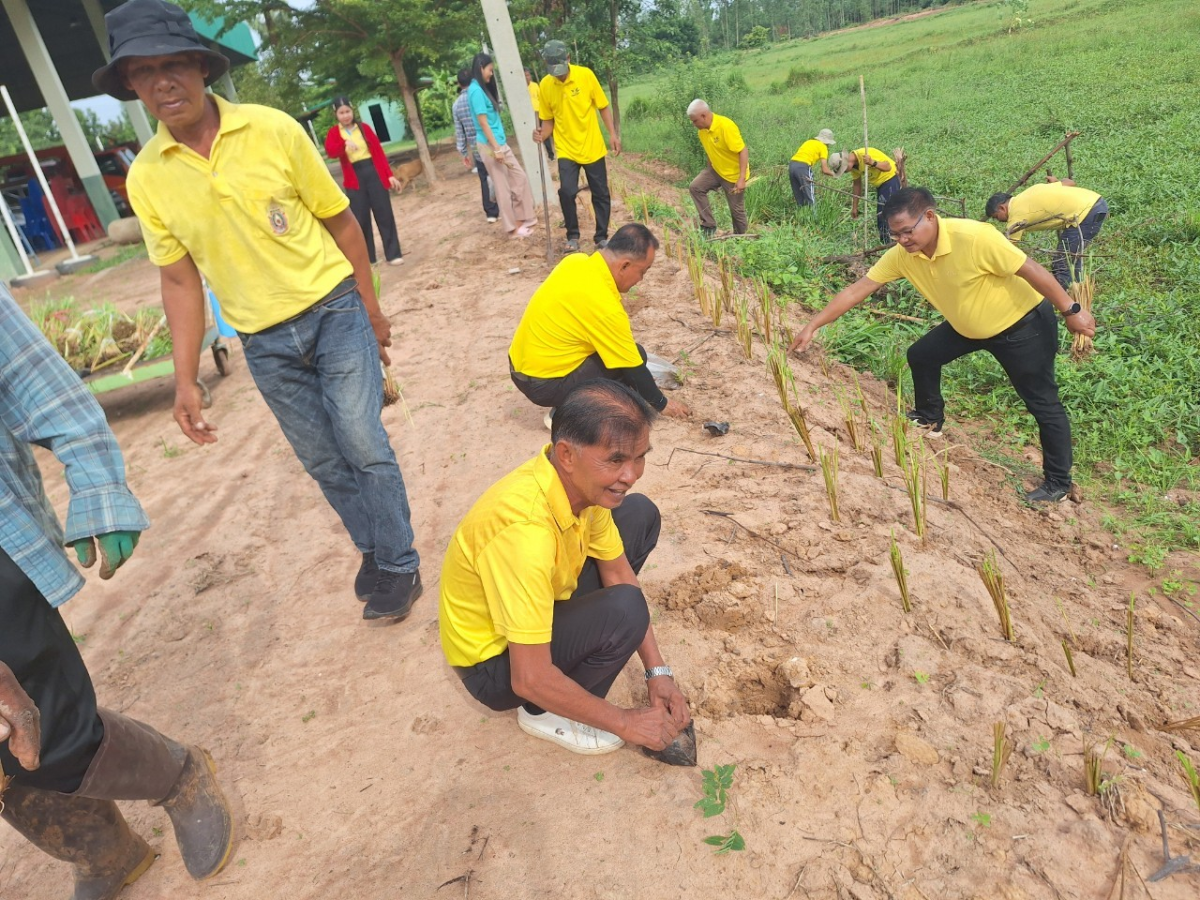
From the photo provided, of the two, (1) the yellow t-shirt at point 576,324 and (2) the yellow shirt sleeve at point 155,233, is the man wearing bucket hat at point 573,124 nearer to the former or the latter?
(1) the yellow t-shirt at point 576,324

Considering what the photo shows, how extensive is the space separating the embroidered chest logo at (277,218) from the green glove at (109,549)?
109 cm

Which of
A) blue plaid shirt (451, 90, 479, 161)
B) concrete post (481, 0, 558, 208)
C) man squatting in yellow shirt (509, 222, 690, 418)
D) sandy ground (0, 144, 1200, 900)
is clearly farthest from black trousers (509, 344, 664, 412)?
blue plaid shirt (451, 90, 479, 161)

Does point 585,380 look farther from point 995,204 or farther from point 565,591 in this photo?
point 995,204

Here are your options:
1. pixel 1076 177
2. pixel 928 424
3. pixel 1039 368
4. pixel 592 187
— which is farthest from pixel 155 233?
pixel 1076 177

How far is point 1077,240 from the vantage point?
540cm

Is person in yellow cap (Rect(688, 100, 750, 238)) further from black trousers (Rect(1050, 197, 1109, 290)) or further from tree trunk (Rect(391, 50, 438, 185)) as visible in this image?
tree trunk (Rect(391, 50, 438, 185))

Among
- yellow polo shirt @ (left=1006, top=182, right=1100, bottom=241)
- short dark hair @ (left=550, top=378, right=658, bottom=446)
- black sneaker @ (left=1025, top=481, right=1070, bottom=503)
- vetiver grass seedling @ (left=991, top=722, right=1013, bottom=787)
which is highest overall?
short dark hair @ (left=550, top=378, right=658, bottom=446)

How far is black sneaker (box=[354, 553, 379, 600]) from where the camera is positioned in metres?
2.97

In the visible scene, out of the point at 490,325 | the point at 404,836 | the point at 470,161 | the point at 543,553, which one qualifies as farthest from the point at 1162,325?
the point at 470,161

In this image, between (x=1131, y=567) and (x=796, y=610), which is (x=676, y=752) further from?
(x=1131, y=567)

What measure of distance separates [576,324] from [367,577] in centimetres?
147

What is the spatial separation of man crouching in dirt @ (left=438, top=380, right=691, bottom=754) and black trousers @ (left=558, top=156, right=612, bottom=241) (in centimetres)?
501

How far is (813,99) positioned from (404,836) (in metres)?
16.9

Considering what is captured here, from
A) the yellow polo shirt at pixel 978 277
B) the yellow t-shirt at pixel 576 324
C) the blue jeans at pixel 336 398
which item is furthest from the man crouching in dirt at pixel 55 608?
the yellow polo shirt at pixel 978 277
